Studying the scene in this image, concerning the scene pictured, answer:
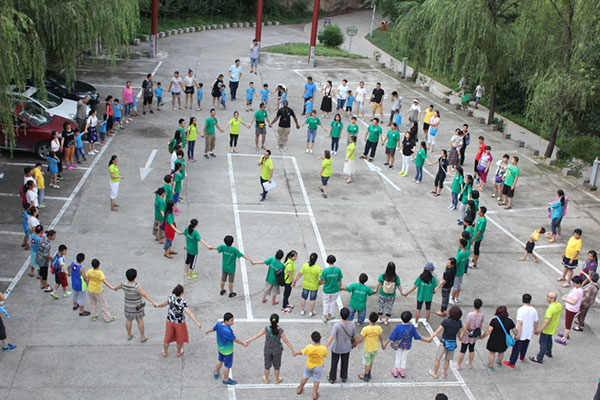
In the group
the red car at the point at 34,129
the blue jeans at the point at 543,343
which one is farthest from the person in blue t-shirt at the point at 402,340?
Answer: the red car at the point at 34,129

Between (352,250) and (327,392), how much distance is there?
5.48 m

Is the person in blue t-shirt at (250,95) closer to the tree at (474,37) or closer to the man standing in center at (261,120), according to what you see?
the man standing in center at (261,120)

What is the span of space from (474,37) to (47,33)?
16268 mm

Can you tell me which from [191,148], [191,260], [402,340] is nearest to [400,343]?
[402,340]

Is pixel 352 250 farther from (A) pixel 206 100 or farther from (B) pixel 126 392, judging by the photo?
(A) pixel 206 100

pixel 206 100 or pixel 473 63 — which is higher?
pixel 473 63

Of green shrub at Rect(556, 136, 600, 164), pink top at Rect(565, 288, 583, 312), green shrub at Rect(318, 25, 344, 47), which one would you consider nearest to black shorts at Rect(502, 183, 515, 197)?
pink top at Rect(565, 288, 583, 312)

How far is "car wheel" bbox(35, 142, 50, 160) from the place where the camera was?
64.2ft

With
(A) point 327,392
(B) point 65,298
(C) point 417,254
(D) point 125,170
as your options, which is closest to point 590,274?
(C) point 417,254

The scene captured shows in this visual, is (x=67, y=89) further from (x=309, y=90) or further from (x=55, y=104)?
(x=309, y=90)

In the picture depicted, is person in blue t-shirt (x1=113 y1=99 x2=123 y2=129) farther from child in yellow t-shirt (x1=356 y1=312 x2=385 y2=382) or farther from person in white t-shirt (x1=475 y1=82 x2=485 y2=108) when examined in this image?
person in white t-shirt (x1=475 y1=82 x2=485 y2=108)

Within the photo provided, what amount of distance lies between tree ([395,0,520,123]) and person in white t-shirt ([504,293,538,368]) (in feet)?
55.5

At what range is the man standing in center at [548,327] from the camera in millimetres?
11828

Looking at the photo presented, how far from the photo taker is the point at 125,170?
19.5 metres
